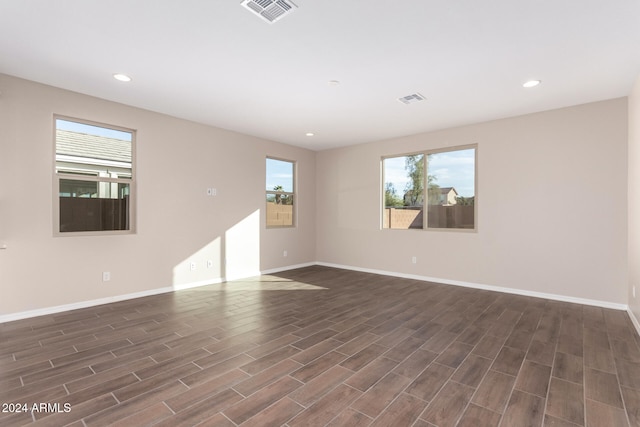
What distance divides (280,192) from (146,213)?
2732 millimetres

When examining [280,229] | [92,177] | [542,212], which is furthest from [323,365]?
[280,229]

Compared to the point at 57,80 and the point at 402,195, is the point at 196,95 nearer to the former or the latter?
the point at 57,80

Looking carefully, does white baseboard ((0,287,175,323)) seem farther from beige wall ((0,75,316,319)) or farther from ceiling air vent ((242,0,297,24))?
ceiling air vent ((242,0,297,24))

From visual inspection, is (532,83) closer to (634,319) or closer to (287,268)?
(634,319)

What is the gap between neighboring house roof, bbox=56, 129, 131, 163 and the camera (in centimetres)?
382

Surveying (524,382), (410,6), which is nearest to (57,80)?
(410,6)

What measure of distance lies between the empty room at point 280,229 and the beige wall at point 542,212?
28mm

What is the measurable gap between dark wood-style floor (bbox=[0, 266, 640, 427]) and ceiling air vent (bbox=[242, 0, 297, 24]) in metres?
2.68

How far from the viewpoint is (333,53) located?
9.43 ft

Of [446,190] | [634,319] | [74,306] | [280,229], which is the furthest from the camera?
[280,229]

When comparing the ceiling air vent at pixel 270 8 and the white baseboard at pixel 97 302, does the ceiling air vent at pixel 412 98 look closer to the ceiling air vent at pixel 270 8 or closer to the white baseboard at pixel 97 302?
the ceiling air vent at pixel 270 8

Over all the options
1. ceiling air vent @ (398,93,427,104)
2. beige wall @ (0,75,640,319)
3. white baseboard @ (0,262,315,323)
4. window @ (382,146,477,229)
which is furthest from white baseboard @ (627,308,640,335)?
white baseboard @ (0,262,315,323)

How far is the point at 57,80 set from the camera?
11.5ft

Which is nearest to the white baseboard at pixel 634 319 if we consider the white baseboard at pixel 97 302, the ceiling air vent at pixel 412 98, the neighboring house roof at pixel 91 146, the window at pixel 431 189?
the window at pixel 431 189
